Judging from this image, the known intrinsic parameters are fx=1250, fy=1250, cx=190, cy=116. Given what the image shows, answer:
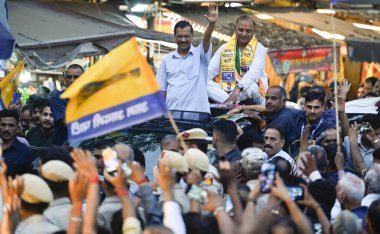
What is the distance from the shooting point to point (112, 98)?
8.88 meters

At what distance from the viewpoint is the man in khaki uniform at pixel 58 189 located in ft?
28.6

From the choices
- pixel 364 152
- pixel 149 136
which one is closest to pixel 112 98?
pixel 149 136

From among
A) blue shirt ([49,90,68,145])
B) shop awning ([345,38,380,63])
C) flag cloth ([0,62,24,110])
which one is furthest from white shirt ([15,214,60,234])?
shop awning ([345,38,380,63])

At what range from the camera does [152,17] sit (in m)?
25.7

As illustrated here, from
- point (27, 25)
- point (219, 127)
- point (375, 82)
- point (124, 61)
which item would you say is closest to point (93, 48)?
point (27, 25)

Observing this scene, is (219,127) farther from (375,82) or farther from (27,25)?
(375,82)

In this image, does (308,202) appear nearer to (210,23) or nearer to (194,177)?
(194,177)

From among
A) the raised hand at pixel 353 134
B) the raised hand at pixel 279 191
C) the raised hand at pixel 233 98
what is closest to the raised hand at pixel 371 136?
the raised hand at pixel 353 134

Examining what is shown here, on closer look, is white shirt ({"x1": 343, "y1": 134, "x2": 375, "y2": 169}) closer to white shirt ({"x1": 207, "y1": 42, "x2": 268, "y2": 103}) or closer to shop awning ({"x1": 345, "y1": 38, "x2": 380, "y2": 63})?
white shirt ({"x1": 207, "y1": 42, "x2": 268, "y2": 103})

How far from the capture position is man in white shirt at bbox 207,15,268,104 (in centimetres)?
1389

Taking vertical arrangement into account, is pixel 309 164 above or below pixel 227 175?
below

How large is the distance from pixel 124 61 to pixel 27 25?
10.3 metres

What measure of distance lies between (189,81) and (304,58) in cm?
1528

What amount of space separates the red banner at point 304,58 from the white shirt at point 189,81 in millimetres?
12807
